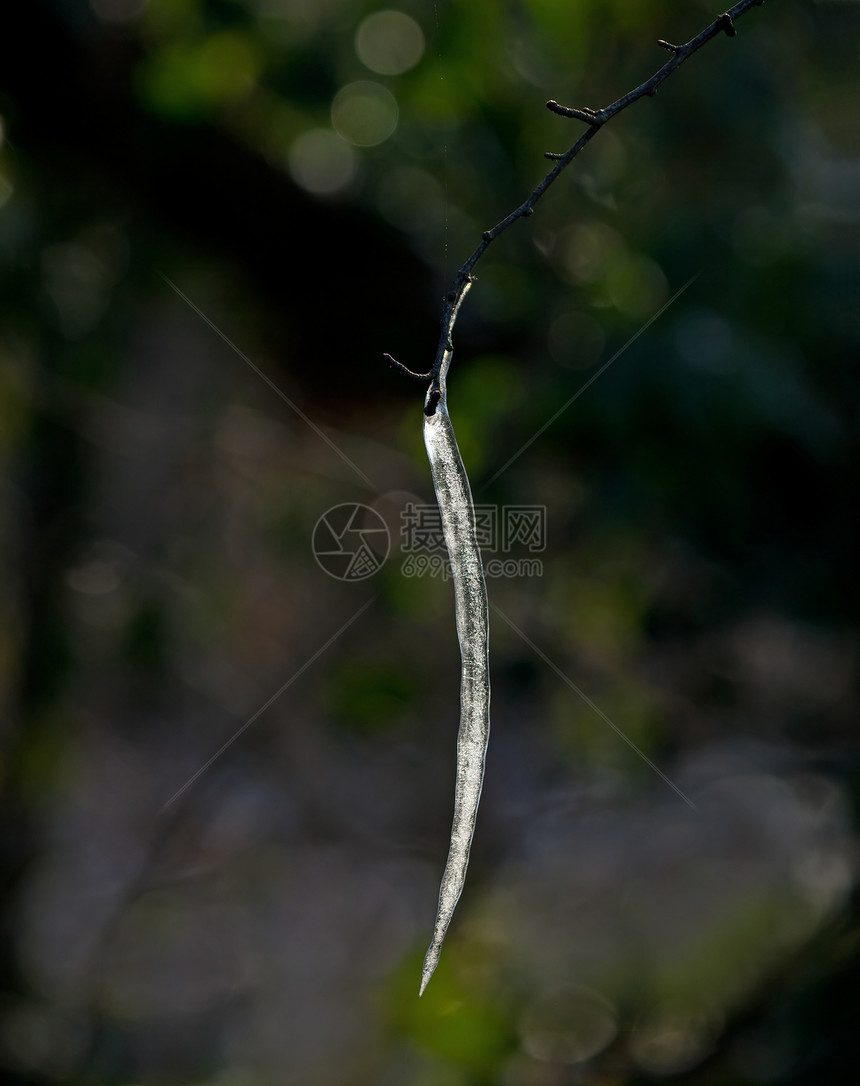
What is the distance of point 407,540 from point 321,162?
0.40m

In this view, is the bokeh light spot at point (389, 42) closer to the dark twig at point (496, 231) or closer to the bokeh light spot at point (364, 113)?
the bokeh light spot at point (364, 113)

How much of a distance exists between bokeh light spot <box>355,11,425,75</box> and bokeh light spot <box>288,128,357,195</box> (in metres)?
0.09

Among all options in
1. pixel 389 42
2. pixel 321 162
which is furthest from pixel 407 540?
pixel 389 42

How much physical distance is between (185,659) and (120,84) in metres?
0.81

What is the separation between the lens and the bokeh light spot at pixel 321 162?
0.83m

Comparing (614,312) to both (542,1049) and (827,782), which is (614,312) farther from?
(542,1049)

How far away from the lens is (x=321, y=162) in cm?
84

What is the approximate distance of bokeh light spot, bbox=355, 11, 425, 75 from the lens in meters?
0.88
